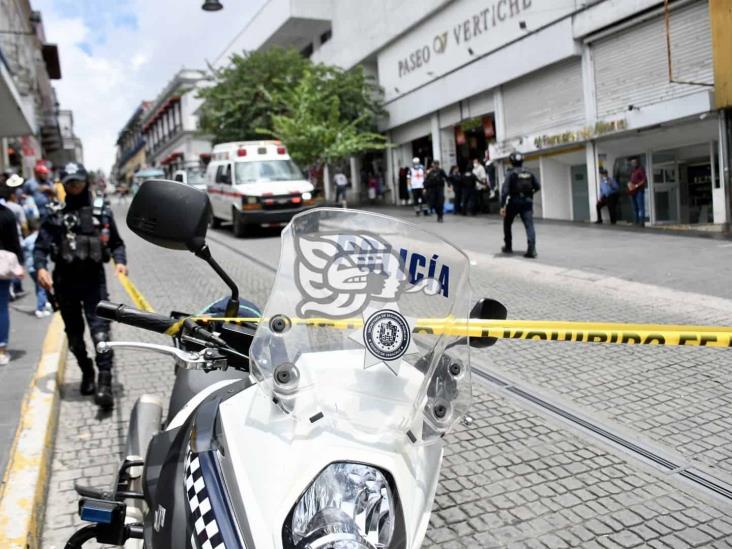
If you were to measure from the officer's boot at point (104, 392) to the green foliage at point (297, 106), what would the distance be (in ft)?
69.0

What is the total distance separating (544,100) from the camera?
19266 mm

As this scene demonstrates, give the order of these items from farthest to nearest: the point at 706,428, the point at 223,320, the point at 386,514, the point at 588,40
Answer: the point at 588,40 < the point at 706,428 < the point at 223,320 < the point at 386,514

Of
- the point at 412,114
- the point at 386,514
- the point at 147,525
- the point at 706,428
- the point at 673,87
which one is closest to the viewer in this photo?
the point at 386,514

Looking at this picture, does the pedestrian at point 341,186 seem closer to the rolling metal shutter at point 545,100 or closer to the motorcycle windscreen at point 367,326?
the rolling metal shutter at point 545,100

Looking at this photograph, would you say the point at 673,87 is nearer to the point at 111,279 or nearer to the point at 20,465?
the point at 111,279

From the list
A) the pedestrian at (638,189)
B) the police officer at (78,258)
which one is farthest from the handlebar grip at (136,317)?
the pedestrian at (638,189)

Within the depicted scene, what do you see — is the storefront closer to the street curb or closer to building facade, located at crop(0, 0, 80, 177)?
the street curb

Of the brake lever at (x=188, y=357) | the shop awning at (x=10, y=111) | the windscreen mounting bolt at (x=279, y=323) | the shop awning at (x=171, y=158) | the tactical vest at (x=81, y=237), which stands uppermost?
the shop awning at (x=171, y=158)

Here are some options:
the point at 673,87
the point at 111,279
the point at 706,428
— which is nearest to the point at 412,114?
the point at 673,87

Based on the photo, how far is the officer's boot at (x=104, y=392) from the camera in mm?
5098

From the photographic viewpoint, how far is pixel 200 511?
6.12 ft

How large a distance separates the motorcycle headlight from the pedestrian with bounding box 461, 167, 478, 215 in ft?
66.1

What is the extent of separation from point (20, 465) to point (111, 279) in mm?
7669

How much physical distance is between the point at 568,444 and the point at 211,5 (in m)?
15.1
